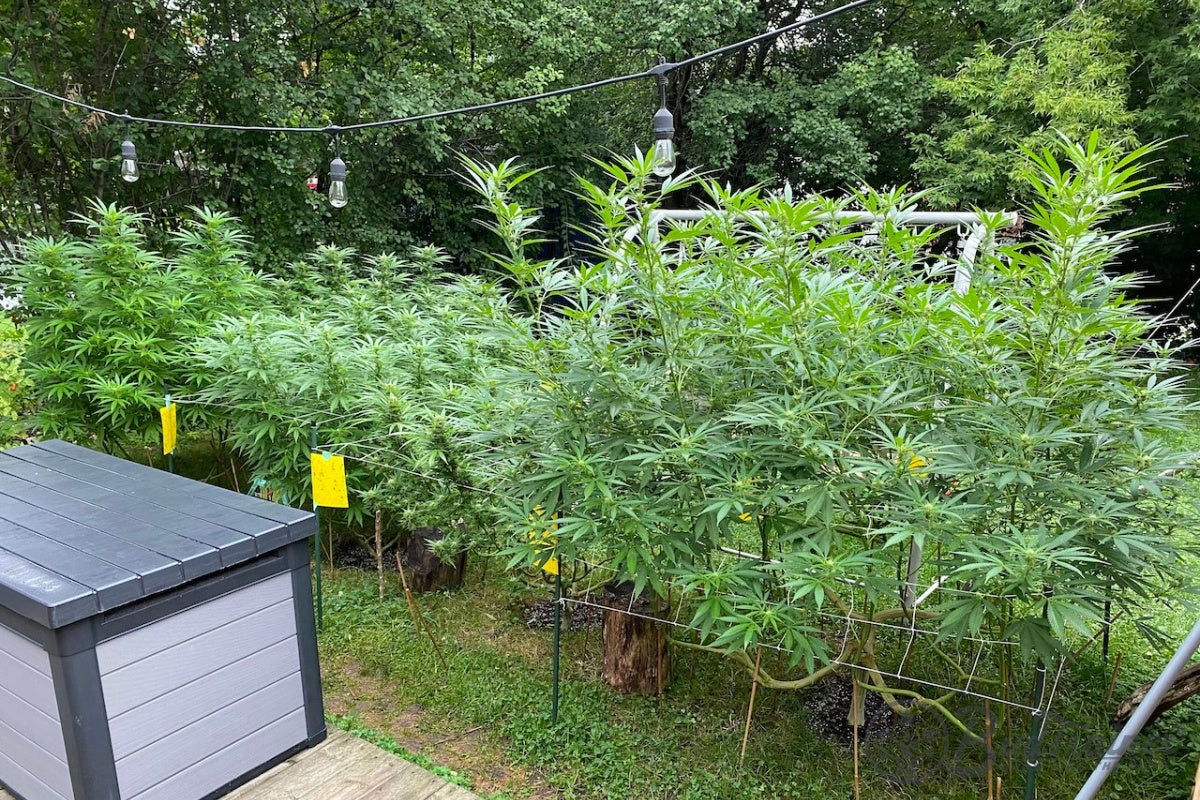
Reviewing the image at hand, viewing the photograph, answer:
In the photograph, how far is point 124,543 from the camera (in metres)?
2.04

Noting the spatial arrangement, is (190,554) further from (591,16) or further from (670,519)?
(591,16)

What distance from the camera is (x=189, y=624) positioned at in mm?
1987

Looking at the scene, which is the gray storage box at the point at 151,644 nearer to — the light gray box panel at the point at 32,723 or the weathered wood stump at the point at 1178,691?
the light gray box panel at the point at 32,723

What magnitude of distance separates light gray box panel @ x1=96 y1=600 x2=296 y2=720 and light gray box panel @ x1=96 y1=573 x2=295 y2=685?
11mm

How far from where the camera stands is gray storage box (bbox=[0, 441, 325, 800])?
1.79 meters

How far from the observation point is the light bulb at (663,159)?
1.89m

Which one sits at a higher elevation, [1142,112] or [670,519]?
[1142,112]

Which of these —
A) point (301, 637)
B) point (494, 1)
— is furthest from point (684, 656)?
point (494, 1)

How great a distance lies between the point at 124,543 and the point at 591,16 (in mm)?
8520

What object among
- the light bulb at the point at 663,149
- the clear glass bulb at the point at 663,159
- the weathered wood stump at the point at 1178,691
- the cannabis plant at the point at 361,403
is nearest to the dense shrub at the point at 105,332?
the cannabis plant at the point at 361,403

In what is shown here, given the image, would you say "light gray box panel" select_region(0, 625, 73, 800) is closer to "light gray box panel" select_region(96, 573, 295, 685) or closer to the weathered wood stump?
"light gray box panel" select_region(96, 573, 295, 685)

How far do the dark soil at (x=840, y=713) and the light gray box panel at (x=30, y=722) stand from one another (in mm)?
2217

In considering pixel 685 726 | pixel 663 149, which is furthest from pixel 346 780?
pixel 663 149

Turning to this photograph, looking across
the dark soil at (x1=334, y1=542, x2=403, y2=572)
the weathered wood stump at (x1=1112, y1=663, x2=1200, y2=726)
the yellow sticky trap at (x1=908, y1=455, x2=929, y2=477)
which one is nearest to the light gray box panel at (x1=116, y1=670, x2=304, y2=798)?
the dark soil at (x1=334, y1=542, x2=403, y2=572)
